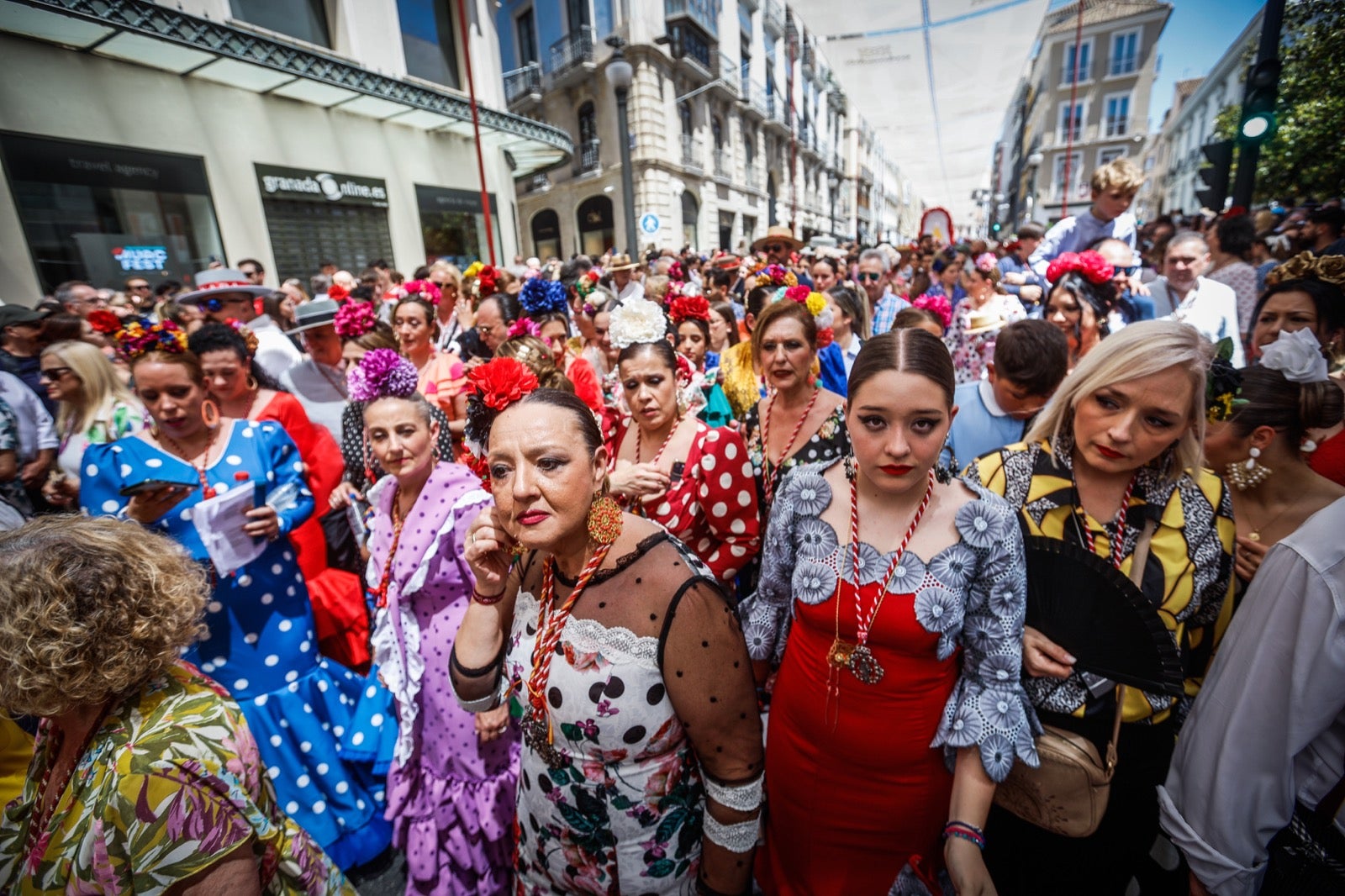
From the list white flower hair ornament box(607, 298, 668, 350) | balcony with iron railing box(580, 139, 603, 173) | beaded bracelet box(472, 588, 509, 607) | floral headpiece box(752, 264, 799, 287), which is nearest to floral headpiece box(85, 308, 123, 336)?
white flower hair ornament box(607, 298, 668, 350)

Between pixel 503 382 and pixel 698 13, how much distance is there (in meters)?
30.3

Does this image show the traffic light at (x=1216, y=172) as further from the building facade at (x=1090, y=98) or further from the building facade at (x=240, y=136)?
the building facade at (x=1090, y=98)

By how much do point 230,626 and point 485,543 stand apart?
1.91m

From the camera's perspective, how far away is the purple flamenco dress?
2.39 metres

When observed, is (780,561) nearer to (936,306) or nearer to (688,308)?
(688,308)

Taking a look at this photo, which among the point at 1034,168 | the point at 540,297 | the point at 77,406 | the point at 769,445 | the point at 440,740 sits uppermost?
the point at 1034,168

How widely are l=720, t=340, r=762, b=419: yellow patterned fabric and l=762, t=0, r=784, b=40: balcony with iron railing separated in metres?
33.4

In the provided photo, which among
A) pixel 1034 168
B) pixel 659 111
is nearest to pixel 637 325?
pixel 659 111

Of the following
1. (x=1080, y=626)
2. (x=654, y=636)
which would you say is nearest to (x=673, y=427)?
(x=654, y=636)

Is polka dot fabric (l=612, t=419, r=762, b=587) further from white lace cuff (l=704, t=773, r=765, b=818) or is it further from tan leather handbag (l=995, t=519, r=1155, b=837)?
tan leather handbag (l=995, t=519, r=1155, b=837)

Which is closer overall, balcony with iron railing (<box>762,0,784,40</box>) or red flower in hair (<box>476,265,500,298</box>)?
red flower in hair (<box>476,265,500,298</box>)

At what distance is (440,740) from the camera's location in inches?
95.9

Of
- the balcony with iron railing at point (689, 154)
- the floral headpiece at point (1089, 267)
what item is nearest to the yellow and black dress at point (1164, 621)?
the floral headpiece at point (1089, 267)

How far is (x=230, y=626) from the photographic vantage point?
8.62ft
